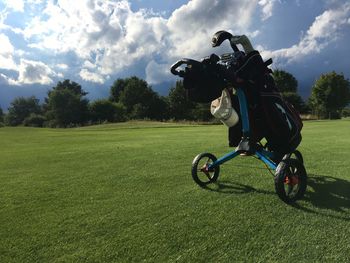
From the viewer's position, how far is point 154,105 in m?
78.8

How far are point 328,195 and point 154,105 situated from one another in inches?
2958

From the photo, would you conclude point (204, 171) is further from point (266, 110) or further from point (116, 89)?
point (116, 89)

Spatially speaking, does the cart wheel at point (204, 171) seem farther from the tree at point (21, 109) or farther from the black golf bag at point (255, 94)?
the tree at point (21, 109)

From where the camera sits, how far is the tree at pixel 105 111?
74.9 metres

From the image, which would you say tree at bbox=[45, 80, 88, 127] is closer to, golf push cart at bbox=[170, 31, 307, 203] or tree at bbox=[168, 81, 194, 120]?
tree at bbox=[168, 81, 194, 120]

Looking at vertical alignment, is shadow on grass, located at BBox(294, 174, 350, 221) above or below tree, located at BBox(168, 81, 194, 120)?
below

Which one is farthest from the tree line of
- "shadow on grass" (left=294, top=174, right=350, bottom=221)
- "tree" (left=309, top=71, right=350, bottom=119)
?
"shadow on grass" (left=294, top=174, right=350, bottom=221)

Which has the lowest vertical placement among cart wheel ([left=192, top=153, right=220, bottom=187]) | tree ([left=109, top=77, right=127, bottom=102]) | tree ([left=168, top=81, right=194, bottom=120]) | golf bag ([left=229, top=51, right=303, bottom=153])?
cart wheel ([left=192, top=153, right=220, bottom=187])

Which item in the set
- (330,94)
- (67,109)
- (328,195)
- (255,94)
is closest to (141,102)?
(67,109)

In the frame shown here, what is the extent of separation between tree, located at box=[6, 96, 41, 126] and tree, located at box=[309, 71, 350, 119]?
74289mm

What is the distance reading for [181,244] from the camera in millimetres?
2926

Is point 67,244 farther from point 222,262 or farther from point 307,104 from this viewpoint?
point 307,104

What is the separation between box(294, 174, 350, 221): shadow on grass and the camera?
3.65 metres

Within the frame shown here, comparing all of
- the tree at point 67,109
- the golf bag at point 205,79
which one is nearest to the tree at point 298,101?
the tree at point 67,109
